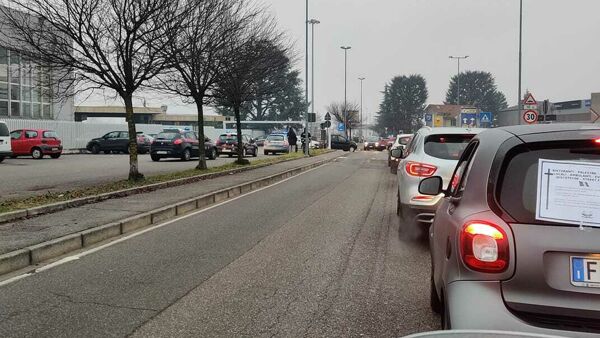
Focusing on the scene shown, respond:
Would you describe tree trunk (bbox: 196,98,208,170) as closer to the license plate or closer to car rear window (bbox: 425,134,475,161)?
car rear window (bbox: 425,134,475,161)

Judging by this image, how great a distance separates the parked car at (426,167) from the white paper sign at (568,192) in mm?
4539

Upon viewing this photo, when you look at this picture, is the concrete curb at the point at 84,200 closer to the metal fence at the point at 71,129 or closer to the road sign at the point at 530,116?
the road sign at the point at 530,116

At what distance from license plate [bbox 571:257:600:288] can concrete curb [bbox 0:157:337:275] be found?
5794 mm

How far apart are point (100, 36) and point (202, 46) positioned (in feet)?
15.2

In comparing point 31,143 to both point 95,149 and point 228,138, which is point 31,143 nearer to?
point 95,149

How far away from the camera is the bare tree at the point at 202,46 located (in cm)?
1711

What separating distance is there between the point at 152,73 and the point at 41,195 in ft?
16.1

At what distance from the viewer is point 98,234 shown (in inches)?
310

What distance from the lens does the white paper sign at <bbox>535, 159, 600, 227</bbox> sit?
280 cm

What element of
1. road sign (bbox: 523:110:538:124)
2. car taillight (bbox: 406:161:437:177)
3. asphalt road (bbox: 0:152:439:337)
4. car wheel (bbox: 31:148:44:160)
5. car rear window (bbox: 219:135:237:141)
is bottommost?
asphalt road (bbox: 0:152:439:337)

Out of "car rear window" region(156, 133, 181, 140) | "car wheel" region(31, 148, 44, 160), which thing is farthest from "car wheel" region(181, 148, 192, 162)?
"car wheel" region(31, 148, 44, 160)

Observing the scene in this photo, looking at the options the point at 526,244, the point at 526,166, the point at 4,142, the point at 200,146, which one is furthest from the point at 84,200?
the point at 4,142

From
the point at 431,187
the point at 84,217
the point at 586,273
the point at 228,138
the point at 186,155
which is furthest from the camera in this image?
the point at 228,138

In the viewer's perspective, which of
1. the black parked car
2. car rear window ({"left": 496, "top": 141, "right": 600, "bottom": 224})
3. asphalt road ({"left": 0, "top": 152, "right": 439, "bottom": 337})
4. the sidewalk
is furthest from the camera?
the black parked car
